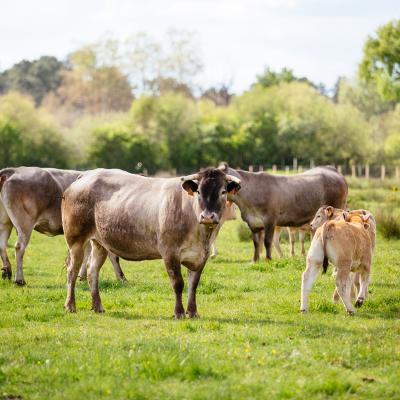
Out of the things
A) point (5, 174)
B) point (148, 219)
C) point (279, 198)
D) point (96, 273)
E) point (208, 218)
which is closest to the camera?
point (208, 218)

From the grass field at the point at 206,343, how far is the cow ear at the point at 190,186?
180cm

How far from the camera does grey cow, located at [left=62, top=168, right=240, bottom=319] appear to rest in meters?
10.4

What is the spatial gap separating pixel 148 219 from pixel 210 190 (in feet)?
4.09

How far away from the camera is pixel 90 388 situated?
7.00m

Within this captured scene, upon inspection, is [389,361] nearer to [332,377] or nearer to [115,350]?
[332,377]

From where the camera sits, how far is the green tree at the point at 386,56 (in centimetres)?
6288

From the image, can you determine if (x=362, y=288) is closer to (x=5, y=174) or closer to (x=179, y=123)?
(x=5, y=174)

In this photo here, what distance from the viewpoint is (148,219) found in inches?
431

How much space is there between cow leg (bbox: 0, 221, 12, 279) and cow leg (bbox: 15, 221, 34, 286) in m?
0.78

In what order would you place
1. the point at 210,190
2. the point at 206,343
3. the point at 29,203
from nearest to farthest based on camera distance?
1. the point at 206,343
2. the point at 210,190
3. the point at 29,203

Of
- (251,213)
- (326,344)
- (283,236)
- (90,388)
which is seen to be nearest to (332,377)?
(326,344)

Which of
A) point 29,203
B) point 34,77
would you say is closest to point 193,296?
point 29,203

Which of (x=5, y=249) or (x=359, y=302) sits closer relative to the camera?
(x=359, y=302)

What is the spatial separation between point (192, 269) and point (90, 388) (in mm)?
3949
